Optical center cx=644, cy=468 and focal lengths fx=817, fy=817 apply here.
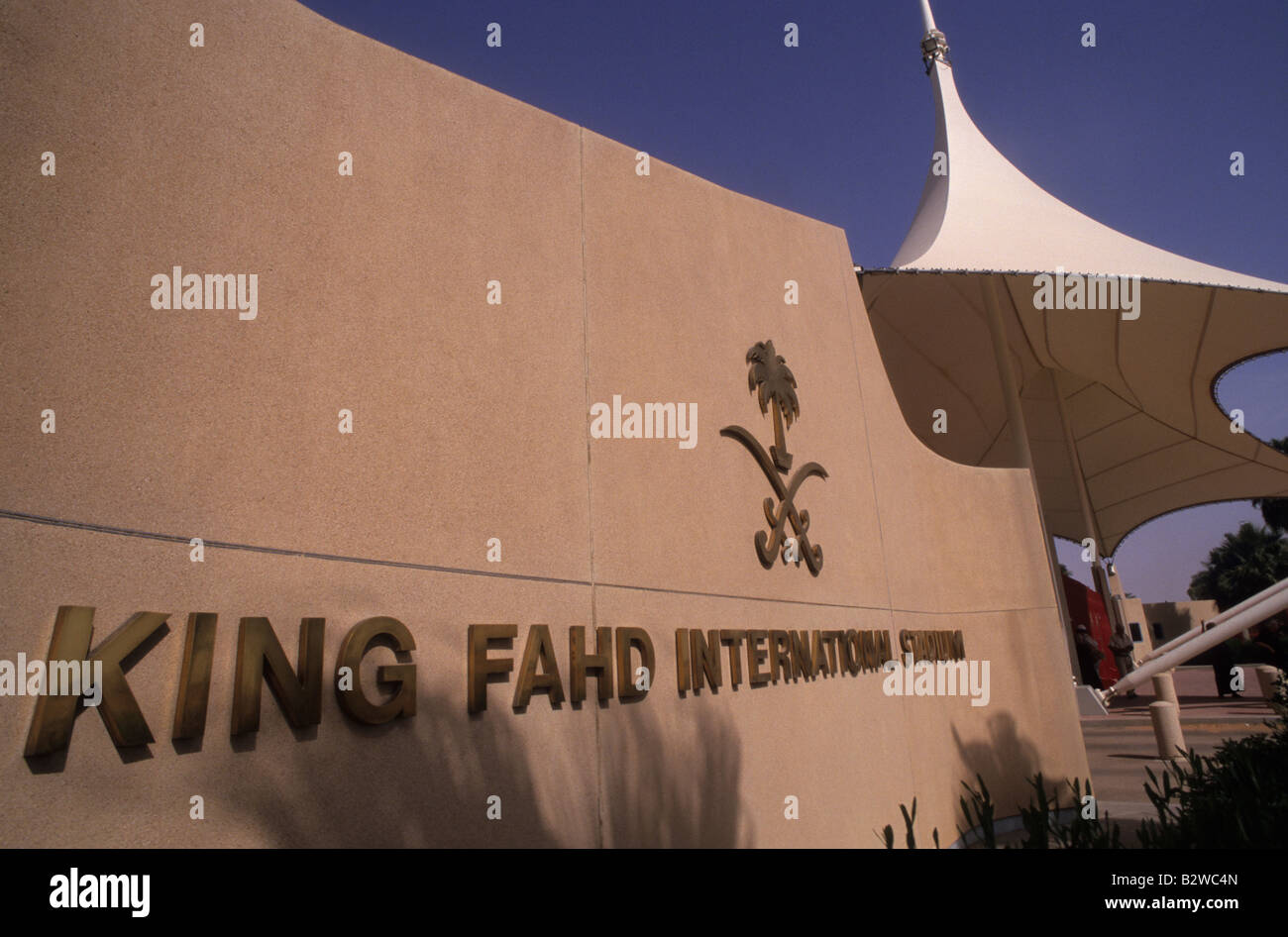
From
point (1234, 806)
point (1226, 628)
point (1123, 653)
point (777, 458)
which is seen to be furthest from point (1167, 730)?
point (1123, 653)

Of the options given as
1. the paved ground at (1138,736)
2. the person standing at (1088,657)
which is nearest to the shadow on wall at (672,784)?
the paved ground at (1138,736)

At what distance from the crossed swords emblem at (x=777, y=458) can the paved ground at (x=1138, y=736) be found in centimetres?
303

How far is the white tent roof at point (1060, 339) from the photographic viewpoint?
1539 centimetres

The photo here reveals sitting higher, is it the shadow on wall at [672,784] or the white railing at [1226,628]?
the white railing at [1226,628]

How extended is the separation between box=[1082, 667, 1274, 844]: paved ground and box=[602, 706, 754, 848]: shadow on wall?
3.33 m

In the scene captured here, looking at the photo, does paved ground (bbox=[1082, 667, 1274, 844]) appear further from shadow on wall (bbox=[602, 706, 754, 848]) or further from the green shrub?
shadow on wall (bbox=[602, 706, 754, 848])

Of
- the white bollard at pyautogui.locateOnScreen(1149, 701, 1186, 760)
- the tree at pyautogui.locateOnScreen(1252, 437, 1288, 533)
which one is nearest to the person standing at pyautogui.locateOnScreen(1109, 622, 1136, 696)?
the white bollard at pyautogui.locateOnScreen(1149, 701, 1186, 760)

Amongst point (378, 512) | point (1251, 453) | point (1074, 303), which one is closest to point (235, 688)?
point (378, 512)

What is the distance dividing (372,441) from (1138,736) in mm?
14855

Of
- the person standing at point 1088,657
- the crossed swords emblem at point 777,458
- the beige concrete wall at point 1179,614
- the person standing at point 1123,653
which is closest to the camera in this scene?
the crossed swords emblem at point 777,458

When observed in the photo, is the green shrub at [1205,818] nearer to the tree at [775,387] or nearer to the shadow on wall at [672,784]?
the shadow on wall at [672,784]

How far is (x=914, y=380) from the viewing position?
70.8 ft

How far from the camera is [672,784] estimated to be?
4.24 meters
